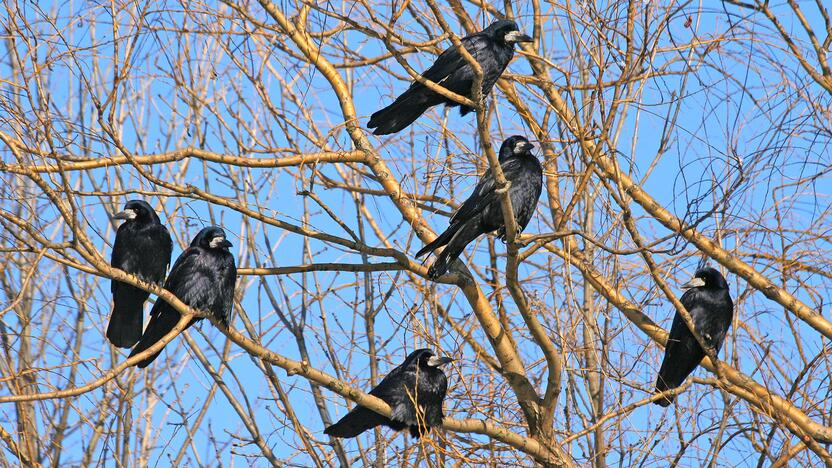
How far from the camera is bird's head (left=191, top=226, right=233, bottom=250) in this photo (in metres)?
5.79

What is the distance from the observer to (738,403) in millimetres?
5324

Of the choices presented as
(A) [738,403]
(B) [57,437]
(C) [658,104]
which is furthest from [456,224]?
(B) [57,437]

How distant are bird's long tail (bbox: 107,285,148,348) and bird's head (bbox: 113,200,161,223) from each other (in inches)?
16.9

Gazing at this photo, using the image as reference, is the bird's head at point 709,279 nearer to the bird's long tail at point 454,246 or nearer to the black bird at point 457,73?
the bird's long tail at point 454,246

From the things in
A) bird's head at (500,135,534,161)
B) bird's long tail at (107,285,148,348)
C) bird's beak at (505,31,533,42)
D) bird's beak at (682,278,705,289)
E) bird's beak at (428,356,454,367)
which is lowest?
bird's beak at (428,356,454,367)

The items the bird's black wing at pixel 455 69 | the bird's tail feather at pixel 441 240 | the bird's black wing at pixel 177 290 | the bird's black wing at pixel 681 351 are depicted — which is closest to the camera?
the bird's tail feather at pixel 441 240

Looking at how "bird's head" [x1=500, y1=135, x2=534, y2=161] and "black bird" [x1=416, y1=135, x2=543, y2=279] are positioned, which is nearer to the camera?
"black bird" [x1=416, y1=135, x2=543, y2=279]

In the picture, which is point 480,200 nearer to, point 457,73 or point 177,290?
point 457,73

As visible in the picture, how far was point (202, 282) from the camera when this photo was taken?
222 inches

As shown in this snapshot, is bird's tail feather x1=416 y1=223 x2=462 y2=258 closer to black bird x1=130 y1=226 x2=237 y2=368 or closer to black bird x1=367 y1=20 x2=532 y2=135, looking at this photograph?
black bird x1=367 y1=20 x2=532 y2=135

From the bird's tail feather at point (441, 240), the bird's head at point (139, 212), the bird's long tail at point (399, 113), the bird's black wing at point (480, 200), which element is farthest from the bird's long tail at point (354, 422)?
the bird's head at point (139, 212)

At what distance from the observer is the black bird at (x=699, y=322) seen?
234 inches

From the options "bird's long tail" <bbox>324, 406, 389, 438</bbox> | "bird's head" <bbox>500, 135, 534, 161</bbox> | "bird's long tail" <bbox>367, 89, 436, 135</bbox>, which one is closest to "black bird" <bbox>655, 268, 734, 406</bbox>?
"bird's head" <bbox>500, 135, 534, 161</bbox>

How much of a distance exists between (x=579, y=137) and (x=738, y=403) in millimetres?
2005
